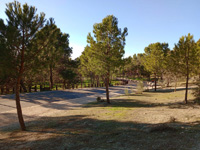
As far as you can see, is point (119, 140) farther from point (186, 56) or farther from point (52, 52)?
point (186, 56)

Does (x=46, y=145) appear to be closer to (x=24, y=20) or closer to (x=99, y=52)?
(x=24, y=20)

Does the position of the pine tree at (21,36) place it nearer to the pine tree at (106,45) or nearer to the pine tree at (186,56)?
the pine tree at (106,45)

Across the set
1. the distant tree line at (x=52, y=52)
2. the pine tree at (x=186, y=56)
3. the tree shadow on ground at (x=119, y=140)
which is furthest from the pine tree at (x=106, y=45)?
the tree shadow on ground at (x=119, y=140)

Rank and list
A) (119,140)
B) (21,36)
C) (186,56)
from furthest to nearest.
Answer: (186,56), (21,36), (119,140)

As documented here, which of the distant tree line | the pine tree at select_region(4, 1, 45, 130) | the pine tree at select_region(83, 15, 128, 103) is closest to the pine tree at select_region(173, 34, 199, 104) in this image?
the distant tree line

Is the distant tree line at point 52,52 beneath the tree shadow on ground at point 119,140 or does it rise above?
above

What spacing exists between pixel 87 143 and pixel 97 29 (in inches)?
508

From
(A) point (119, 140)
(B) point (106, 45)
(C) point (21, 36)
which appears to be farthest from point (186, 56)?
(C) point (21, 36)

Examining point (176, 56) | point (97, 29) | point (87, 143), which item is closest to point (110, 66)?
point (97, 29)

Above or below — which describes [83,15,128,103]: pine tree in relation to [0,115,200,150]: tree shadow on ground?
above

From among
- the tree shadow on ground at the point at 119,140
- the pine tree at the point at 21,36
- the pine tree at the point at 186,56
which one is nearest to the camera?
the tree shadow on ground at the point at 119,140

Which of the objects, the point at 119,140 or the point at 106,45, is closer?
the point at 119,140

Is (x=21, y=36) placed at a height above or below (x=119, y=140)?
above

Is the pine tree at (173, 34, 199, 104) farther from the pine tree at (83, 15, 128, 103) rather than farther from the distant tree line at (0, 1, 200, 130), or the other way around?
the pine tree at (83, 15, 128, 103)
